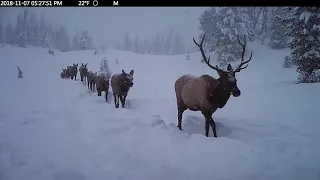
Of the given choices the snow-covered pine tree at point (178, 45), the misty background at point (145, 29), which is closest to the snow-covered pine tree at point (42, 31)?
the misty background at point (145, 29)

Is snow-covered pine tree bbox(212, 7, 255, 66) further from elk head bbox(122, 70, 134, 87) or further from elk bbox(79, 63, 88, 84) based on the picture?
elk bbox(79, 63, 88, 84)

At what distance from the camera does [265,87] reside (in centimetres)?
363

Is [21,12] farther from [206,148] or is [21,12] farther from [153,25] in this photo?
[206,148]

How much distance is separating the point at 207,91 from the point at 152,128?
988mm

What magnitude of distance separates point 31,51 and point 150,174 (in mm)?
2662

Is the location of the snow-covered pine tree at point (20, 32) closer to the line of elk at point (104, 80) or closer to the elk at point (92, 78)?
the line of elk at point (104, 80)

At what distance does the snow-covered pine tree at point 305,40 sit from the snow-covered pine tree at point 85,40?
2.77m

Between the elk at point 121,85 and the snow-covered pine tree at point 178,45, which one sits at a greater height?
the snow-covered pine tree at point 178,45

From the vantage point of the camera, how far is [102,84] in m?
4.73

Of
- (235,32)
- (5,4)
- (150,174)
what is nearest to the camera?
(150,174)

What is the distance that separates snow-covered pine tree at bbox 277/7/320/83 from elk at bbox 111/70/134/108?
2536mm

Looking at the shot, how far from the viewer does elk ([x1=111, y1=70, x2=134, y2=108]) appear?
4262mm

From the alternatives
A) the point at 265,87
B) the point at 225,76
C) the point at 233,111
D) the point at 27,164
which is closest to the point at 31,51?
the point at 27,164

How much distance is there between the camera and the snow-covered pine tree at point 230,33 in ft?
12.5
